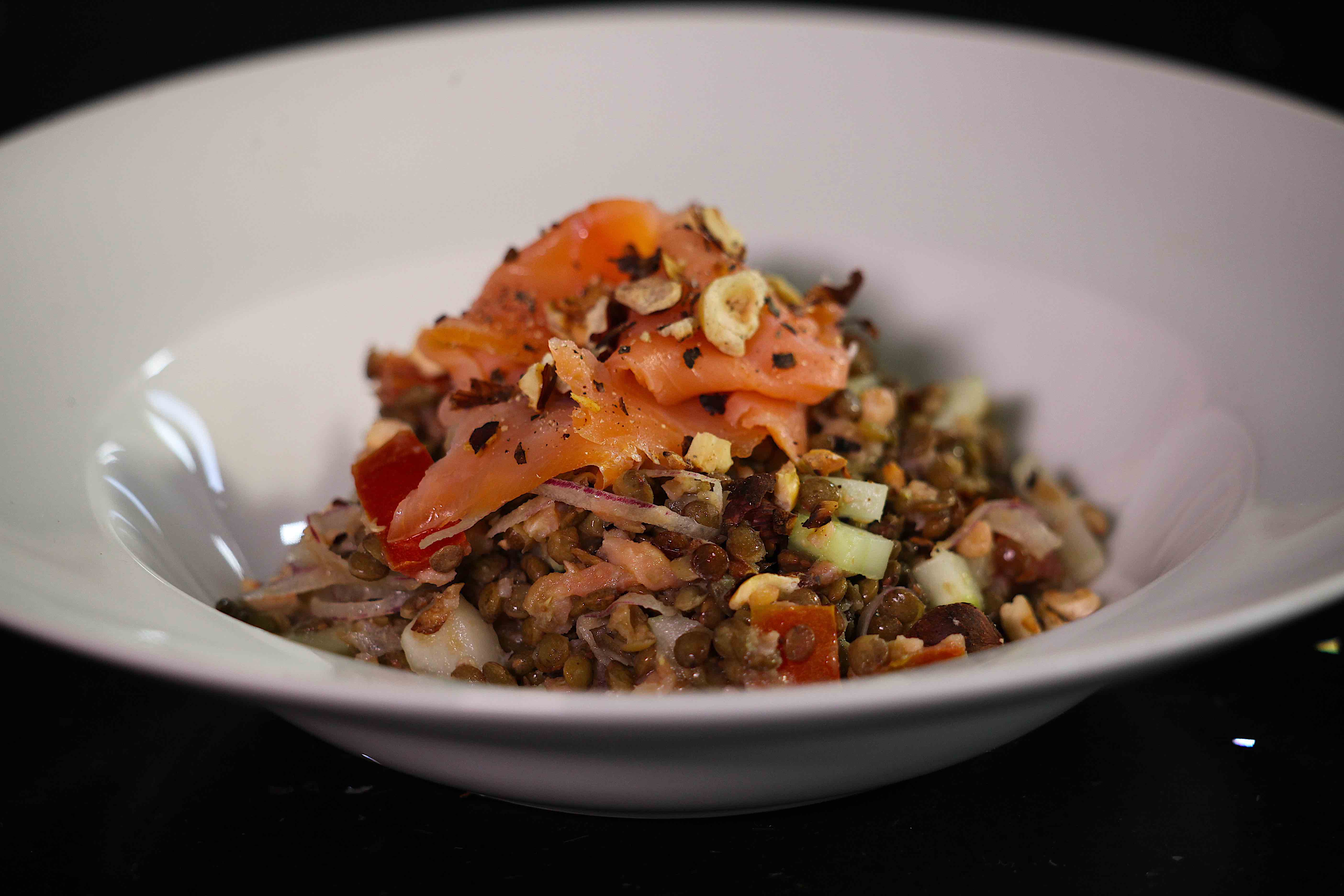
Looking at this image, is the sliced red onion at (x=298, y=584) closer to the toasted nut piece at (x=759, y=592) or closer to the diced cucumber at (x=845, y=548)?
the toasted nut piece at (x=759, y=592)

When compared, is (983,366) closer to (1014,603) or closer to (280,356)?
(1014,603)

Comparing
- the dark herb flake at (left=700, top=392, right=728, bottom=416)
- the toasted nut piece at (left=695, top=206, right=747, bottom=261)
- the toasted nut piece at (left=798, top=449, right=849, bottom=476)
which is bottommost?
the toasted nut piece at (left=798, top=449, right=849, bottom=476)

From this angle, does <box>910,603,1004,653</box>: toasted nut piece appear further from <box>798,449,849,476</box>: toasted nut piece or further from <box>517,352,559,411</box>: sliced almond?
<box>517,352,559,411</box>: sliced almond

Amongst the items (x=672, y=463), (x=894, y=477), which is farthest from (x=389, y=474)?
(x=894, y=477)

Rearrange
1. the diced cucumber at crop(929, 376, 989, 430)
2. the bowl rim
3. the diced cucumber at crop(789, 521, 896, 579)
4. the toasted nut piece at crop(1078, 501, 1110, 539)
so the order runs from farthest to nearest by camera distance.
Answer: the diced cucumber at crop(929, 376, 989, 430) → the toasted nut piece at crop(1078, 501, 1110, 539) → the diced cucumber at crop(789, 521, 896, 579) → the bowl rim

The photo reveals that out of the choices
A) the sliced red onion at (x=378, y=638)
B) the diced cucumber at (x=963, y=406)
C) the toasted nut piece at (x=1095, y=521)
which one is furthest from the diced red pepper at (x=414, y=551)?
the toasted nut piece at (x=1095, y=521)

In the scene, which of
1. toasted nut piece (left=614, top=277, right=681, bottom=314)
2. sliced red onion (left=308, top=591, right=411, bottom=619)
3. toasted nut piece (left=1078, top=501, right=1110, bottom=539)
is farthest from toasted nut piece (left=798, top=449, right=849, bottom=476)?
sliced red onion (left=308, top=591, right=411, bottom=619)

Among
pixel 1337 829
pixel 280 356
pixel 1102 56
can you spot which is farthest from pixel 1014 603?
pixel 280 356
